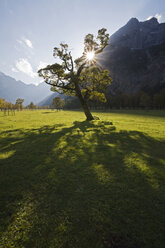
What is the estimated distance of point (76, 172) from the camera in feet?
18.6

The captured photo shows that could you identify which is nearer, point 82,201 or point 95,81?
point 82,201

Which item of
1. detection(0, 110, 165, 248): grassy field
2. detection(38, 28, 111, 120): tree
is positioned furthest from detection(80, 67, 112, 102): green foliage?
detection(0, 110, 165, 248): grassy field

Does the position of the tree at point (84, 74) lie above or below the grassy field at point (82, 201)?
above

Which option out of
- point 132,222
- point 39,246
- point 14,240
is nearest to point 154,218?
point 132,222

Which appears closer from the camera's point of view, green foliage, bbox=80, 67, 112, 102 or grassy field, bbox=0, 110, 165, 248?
grassy field, bbox=0, 110, 165, 248

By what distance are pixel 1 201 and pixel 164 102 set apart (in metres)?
112

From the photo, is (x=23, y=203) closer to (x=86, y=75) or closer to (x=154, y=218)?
(x=154, y=218)

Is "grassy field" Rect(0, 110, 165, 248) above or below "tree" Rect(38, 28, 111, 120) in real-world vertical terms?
below

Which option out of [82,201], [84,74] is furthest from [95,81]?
[82,201]

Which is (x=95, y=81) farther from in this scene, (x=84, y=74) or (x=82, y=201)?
(x=82, y=201)

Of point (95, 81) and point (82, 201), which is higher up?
point (95, 81)

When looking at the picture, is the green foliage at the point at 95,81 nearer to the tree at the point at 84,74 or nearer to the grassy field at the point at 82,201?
the tree at the point at 84,74

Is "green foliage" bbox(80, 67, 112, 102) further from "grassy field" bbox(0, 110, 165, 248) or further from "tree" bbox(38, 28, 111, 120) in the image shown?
"grassy field" bbox(0, 110, 165, 248)

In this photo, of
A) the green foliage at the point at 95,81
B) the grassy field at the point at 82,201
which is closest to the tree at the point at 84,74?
the green foliage at the point at 95,81
